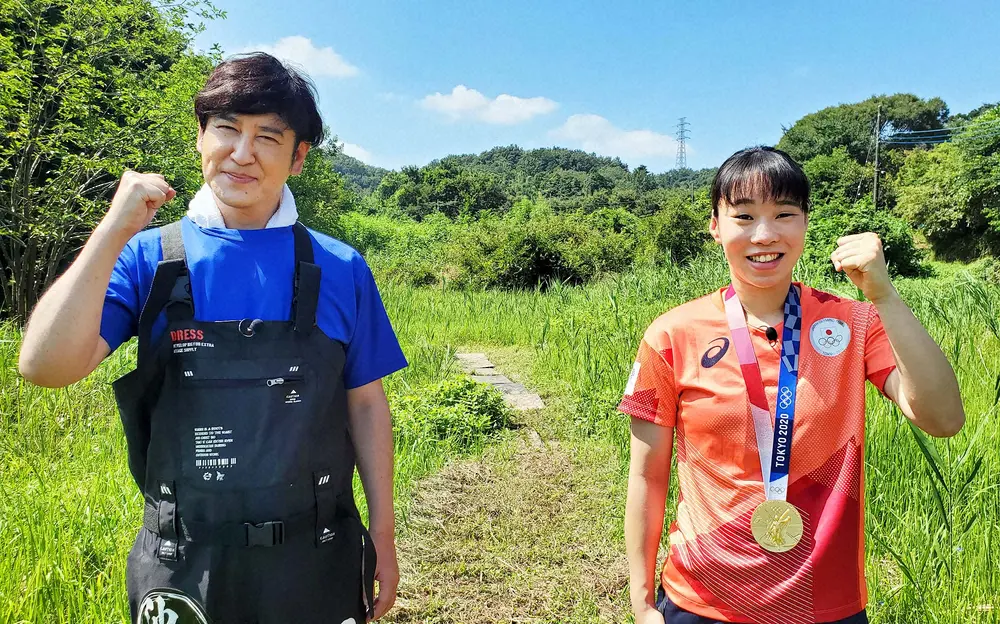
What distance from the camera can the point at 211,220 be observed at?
4.07 ft

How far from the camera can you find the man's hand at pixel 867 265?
1.05 m

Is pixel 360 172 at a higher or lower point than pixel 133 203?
higher

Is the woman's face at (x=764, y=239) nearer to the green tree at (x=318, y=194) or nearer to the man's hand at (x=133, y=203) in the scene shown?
the man's hand at (x=133, y=203)

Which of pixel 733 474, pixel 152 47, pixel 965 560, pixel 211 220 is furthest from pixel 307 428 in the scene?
pixel 152 47

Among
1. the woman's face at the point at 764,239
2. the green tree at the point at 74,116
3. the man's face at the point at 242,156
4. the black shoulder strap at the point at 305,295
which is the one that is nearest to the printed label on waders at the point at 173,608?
the black shoulder strap at the point at 305,295

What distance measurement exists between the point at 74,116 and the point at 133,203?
6314mm

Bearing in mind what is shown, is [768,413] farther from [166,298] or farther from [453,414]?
[453,414]

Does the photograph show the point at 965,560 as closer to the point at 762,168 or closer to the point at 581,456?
the point at 762,168

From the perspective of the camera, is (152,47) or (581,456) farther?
(152,47)

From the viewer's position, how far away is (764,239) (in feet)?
4.02

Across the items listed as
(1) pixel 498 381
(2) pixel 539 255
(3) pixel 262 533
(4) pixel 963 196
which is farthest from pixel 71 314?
(4) pixel 963 196

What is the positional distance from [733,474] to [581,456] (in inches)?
101

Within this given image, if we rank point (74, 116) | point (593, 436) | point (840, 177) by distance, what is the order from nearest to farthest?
1. point (593, 436)
2. point (74, 116)
3. point (840, 177)

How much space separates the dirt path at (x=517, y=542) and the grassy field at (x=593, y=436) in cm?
17
